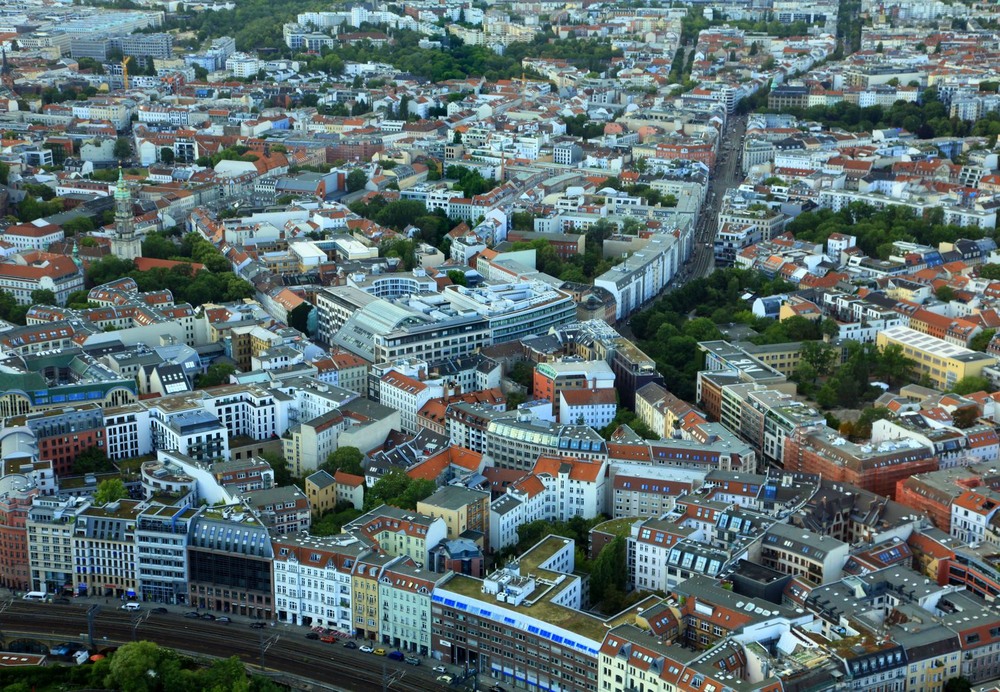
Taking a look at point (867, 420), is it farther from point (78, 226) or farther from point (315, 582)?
point (78, 226)

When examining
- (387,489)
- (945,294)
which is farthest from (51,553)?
(945,294)

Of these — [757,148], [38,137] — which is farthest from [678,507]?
[38,137]

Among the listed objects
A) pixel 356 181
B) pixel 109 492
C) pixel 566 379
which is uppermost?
pixel 356 181

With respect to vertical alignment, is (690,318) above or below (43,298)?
below

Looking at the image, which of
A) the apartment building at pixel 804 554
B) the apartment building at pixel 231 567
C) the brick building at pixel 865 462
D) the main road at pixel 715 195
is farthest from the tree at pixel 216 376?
the main road at pixel 715 195

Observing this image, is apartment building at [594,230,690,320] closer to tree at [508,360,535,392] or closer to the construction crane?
tree at [508,360,535,392]

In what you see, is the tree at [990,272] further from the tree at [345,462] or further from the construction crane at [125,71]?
the construction crane at [125,71]
